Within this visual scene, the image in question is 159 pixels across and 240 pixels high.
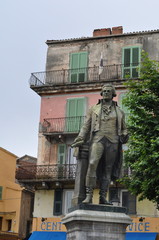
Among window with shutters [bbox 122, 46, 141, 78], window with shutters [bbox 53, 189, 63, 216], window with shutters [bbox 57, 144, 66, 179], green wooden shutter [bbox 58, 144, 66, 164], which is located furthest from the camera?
window with shutters [bbox 122, 46, 141, 78]

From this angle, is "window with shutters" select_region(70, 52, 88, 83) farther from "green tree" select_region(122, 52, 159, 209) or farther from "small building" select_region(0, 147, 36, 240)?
"green tree" select_region(122, 52, 159, 209)

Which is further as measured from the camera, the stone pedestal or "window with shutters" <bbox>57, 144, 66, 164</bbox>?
"window with shutters" <bbox>57, 144, 66, 164</bbox>

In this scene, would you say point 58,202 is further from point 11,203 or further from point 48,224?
point 11,203

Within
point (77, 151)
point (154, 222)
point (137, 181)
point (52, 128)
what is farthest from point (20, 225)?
point (77, 151)

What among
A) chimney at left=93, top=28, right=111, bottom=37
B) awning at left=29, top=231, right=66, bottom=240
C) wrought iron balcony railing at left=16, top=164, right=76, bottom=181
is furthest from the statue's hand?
chimney at left=93, top=28, right=111, bottom=37

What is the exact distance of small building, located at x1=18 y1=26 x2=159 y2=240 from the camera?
3012 cm

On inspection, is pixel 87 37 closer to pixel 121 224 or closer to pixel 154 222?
pixel 154 222

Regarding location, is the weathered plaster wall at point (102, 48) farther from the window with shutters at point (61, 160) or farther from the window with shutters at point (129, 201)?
the window with shutters at point (129, 201)

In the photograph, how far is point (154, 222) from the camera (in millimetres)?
27672

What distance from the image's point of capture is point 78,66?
32688mm

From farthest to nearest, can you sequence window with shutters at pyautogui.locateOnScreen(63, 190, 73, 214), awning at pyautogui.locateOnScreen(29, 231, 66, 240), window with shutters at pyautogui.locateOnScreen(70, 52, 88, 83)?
window with shutters at pyautogui.locateOnScreen(70, 52, 88, 83) → window with shutters at pyautogui.locateOnScreen(63, 190, 73, 214) → awning at pyautogui.locateOnScreen(29, 231, 66, 240)

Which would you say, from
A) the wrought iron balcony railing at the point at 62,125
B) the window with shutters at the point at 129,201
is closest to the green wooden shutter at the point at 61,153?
the wrought iron balcony railing at the point at 62,125

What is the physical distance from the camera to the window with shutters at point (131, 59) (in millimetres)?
31609

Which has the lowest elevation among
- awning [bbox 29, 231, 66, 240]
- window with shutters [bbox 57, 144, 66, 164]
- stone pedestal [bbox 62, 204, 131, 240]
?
stone pedestal [bbox 62, 204, 131, 240]
